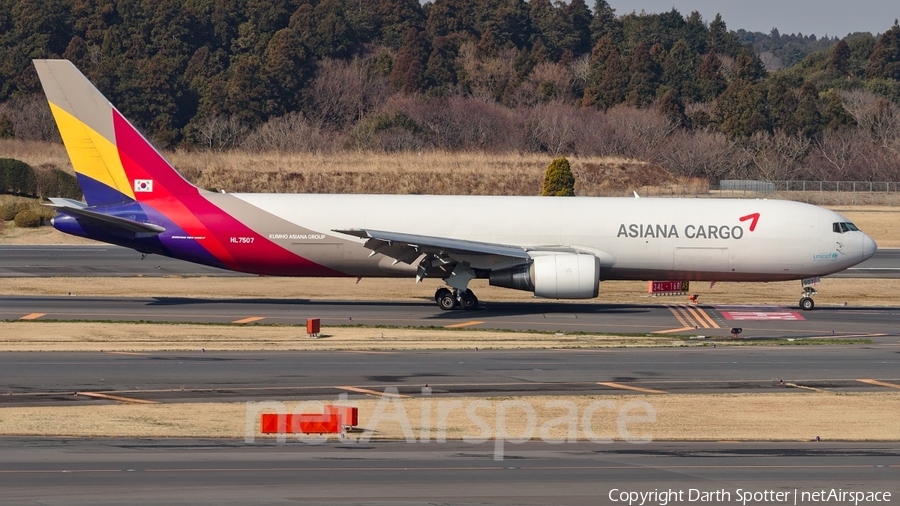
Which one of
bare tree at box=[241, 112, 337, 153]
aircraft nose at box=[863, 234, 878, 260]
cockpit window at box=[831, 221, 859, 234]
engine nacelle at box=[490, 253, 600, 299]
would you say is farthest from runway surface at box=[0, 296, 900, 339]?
bare tree at box=[241, 112, 337, 153]

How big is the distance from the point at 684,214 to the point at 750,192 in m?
47.7

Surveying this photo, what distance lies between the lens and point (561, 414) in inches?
830

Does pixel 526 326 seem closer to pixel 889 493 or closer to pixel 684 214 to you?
pixel 684 214

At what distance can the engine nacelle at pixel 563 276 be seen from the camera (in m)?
35.5

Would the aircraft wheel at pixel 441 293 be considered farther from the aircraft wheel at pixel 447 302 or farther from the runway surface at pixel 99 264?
the runway surface at pixel 99 264

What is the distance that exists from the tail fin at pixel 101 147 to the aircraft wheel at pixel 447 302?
987cm

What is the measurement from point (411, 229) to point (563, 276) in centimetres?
592

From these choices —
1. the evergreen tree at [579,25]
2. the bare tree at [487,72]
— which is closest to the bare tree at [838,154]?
the bare tree at [487,72]

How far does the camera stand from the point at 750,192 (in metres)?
83.5

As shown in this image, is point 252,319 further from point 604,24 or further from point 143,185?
point 604,24

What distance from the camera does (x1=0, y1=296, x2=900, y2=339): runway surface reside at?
1351 inches

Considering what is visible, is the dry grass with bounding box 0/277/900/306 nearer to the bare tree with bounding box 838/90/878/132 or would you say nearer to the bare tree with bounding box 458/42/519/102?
the bare tree with bounding box 838/90/878/132

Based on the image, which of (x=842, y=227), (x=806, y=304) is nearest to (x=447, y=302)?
(x=806, y=304)

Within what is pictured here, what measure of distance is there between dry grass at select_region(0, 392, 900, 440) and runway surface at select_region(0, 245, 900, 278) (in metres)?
26.5
